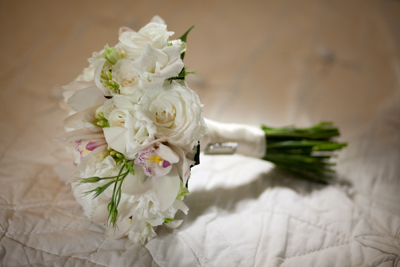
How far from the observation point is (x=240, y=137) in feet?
3.02

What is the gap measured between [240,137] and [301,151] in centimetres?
24

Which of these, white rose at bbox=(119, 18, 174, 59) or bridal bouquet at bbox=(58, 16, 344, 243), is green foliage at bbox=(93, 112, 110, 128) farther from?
white rose at bbox=(119, 18, 174, 59)

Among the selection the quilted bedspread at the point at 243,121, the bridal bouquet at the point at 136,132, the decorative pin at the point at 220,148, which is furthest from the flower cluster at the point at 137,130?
the decorative pin at the point at 220,148

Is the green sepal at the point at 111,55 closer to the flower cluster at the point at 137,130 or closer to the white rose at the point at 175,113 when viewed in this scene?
the flower cluster at the point at 137,130

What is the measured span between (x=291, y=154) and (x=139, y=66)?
661 millimetres

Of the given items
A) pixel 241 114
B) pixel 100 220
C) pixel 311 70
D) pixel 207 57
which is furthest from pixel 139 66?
pixel 311 70

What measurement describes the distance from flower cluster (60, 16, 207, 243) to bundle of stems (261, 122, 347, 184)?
488 mm

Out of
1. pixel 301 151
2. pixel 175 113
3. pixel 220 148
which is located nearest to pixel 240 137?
pixel 220 148

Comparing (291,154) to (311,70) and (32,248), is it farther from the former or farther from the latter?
(32,248)

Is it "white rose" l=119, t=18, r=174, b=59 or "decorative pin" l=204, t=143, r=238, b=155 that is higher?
"white rose" l=119, t=18, r=174, b=59

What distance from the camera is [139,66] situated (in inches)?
21.3

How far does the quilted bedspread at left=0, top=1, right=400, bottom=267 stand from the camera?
2.17ft

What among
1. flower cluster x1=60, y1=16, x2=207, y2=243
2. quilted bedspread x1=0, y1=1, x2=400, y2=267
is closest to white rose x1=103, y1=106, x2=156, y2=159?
flower cluster x1=60, y1=16, x2=207, y2=243

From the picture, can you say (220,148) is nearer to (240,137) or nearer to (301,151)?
(240,137)
